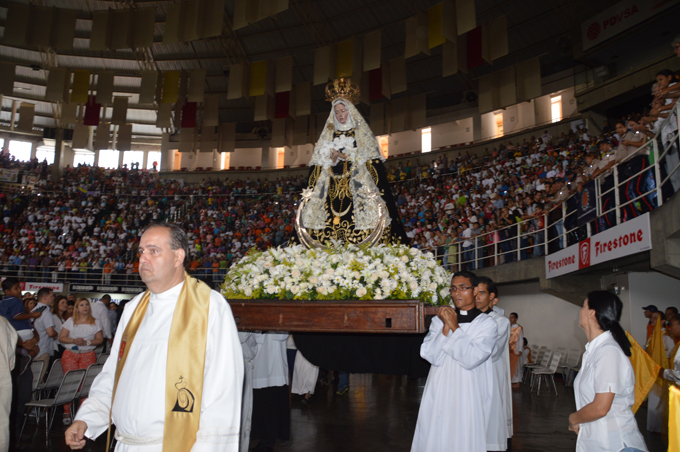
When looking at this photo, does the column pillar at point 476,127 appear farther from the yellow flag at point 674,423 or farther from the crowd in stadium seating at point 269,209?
the yellow flag at point 674,423

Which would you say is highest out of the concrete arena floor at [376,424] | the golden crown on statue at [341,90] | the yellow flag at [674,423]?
the golden crown on statue at [341,90]

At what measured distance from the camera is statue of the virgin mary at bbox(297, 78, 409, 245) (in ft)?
14.6

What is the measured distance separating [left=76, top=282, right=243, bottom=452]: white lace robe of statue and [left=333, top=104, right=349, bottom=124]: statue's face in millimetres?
2670

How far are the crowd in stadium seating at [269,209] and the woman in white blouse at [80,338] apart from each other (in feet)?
20.9

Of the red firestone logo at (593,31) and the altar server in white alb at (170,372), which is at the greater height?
the red firestone logo at (593,31)

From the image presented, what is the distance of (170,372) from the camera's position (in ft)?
7.33

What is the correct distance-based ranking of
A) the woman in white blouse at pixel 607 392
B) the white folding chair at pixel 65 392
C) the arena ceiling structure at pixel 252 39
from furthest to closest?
the arena ceiling structure at pixel 252 39, the white folding chair at pixel 65 392, the woman in white blouse at pixel 607 392

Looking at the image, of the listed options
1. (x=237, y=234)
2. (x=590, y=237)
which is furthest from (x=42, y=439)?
(x=237, y=234)

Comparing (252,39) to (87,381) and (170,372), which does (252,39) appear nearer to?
(87,381)

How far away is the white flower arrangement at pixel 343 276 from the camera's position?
338 centimetres

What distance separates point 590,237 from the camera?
8336 millimetres

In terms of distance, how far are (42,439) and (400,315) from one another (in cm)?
483

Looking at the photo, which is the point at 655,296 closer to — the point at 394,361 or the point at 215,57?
the point at 394,361

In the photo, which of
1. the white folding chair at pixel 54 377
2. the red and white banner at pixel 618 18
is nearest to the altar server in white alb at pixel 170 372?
the white folding chair at pixel 54 377
